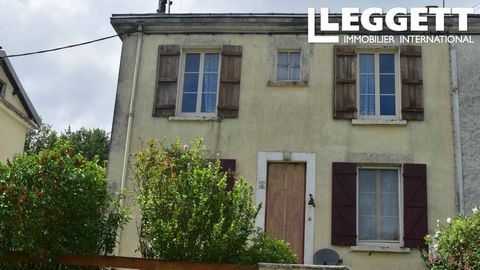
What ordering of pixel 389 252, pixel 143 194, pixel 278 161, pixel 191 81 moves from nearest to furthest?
pixel 143 194, pixel 389 252, pixel 278 161, pixel 191 81

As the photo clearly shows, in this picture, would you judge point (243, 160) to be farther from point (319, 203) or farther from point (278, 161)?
point (319, 203)

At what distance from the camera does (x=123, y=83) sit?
47.6 feet

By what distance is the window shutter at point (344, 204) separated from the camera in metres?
12.9

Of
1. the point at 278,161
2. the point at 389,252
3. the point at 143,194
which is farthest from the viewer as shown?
the point at 278,161

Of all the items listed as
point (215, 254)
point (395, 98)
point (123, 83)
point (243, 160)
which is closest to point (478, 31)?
point (395, 98)

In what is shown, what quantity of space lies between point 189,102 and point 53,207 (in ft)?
21.2

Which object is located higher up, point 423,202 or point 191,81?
point 191,81

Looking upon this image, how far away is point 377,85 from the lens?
14062mm

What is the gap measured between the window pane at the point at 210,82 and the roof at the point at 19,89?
878 cm

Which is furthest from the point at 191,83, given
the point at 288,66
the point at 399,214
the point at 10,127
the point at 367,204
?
the point at 10,127

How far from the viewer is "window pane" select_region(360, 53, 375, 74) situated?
1426cm

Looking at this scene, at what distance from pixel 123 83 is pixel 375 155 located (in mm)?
5814

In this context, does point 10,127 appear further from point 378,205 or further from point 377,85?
point 378,205

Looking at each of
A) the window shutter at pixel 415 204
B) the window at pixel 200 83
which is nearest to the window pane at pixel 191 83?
the window at pixel 200 83
